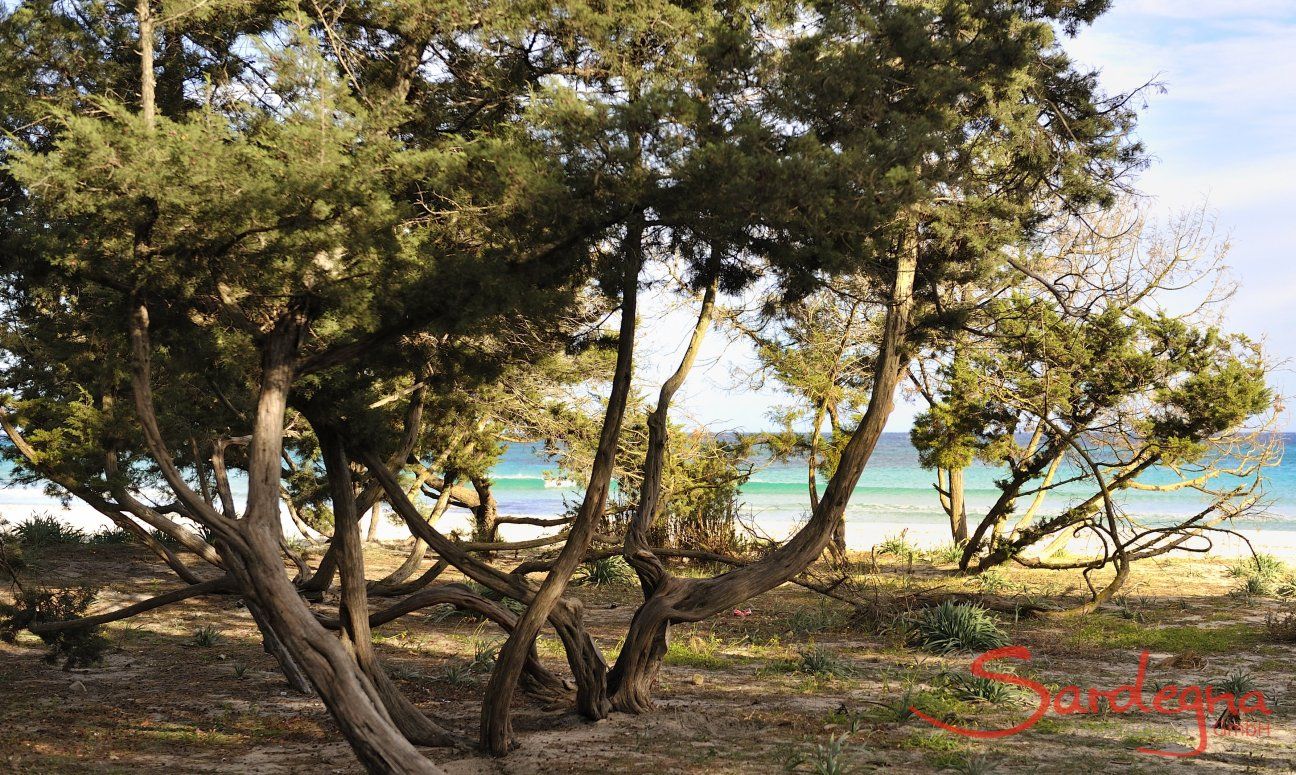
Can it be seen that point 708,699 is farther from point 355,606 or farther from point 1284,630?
point 1284,630

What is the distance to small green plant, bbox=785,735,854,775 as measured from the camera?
5.78 m

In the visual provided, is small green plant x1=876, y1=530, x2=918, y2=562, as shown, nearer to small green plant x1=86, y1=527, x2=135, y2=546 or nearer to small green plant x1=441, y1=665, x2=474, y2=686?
small green plant x1=441, y1=665, x2=474, y2=686

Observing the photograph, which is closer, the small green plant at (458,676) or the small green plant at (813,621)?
the small green plant at (458,676)

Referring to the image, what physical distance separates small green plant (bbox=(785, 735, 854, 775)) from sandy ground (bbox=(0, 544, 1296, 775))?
0.18 feet

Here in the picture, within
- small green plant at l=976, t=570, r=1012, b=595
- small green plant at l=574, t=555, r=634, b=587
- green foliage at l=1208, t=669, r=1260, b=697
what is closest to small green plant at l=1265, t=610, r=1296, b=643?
green foliage at l=1208, t=669, r=1260, b=697

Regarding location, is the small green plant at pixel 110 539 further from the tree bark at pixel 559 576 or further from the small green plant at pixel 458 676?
the tree bark at pixel 559 576

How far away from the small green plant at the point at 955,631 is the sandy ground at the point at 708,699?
22cm

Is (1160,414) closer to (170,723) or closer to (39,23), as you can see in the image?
(170,723)

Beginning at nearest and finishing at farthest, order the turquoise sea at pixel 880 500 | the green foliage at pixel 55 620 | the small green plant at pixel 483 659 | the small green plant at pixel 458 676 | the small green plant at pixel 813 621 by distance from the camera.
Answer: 1. the green foliage at pixel 55 620
2. the small green plant at pixel 458 676
3. the small green plant at pixel 483 659
4. the small green plant at pixel 813 621
5. the turquoise sea at pixel 880 500

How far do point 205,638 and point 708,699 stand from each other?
541 cm

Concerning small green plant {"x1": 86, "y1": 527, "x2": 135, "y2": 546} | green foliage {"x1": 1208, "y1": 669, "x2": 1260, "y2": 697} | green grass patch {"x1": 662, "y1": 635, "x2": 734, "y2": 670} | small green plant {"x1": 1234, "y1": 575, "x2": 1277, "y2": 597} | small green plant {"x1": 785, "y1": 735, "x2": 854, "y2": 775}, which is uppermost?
small green plant {"x1": 86, "y1": 527, "x2": 135, "y2": 546}

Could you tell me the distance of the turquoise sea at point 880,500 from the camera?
3369 cm

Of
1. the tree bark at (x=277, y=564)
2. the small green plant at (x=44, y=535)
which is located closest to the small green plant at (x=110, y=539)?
→ the small green plant at (x=44, y=535)

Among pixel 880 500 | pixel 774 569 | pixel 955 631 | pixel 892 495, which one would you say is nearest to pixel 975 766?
pixel 774 569
